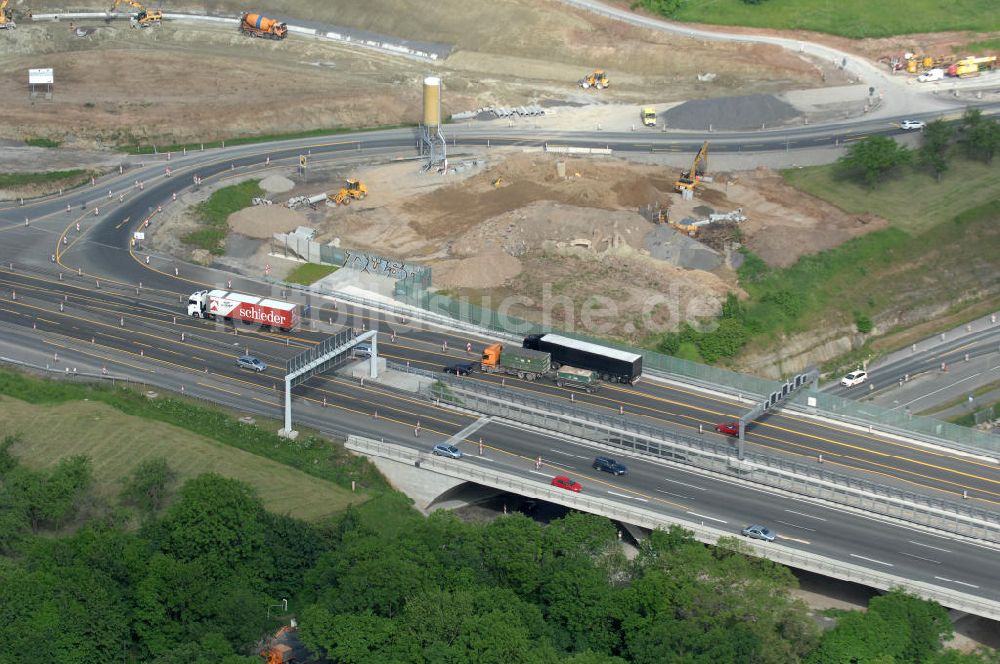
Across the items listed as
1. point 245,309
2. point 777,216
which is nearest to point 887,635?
point 245,309

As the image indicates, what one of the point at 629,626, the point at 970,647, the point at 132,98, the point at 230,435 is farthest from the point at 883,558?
the point at 132,98

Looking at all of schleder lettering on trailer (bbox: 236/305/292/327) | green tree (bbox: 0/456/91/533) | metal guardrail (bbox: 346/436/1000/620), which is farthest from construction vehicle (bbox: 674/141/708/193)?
green tree (bbox: 0/456/91/533)

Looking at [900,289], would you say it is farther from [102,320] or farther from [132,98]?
[132,98]

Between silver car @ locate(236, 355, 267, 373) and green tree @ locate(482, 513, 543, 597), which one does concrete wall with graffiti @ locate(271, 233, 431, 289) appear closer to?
silver car @ locate(236, 355, 267, 373)

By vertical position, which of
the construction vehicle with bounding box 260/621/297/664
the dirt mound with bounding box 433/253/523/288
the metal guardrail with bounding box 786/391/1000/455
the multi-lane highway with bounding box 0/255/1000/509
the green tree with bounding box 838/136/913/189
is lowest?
the construction vehicle with bounding box 260/621/297/664

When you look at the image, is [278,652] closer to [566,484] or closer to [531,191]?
A: [566,484]
